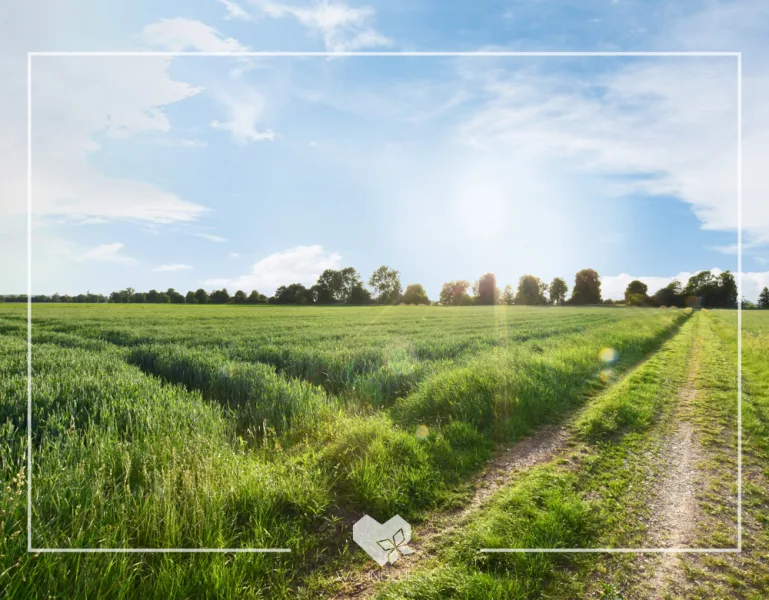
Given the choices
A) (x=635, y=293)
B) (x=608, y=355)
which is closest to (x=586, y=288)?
(x=635, y=293)

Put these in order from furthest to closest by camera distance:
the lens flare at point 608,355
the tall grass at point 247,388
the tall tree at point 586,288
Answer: the tall tree at point 586,288 → the lens flare at point 608,355 → the tall grass at point 247,388

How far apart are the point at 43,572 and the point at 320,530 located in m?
2.45

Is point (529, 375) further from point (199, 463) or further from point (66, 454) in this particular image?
point (66, 454)

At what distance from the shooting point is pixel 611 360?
14.9 m

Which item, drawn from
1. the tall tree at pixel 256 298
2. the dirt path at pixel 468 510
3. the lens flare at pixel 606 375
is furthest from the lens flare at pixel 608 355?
the tall tree at pixel 256 298

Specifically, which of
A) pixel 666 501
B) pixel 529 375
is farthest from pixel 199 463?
pixel 529 375

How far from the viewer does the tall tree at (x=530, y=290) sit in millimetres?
40812

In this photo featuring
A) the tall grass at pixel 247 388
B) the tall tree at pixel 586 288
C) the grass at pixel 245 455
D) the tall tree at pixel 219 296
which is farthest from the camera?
the tall tree at pixel 586 288

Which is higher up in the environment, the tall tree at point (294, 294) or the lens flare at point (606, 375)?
the tall tree at point (294, 294)

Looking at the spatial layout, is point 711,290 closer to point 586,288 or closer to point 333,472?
point 586,288

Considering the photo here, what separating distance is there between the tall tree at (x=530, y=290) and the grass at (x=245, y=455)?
29.0m

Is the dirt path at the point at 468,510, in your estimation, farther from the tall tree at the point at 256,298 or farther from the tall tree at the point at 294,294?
the tall tree at the point at 256,298

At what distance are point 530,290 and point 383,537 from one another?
40229mm

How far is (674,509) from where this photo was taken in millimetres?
4785
